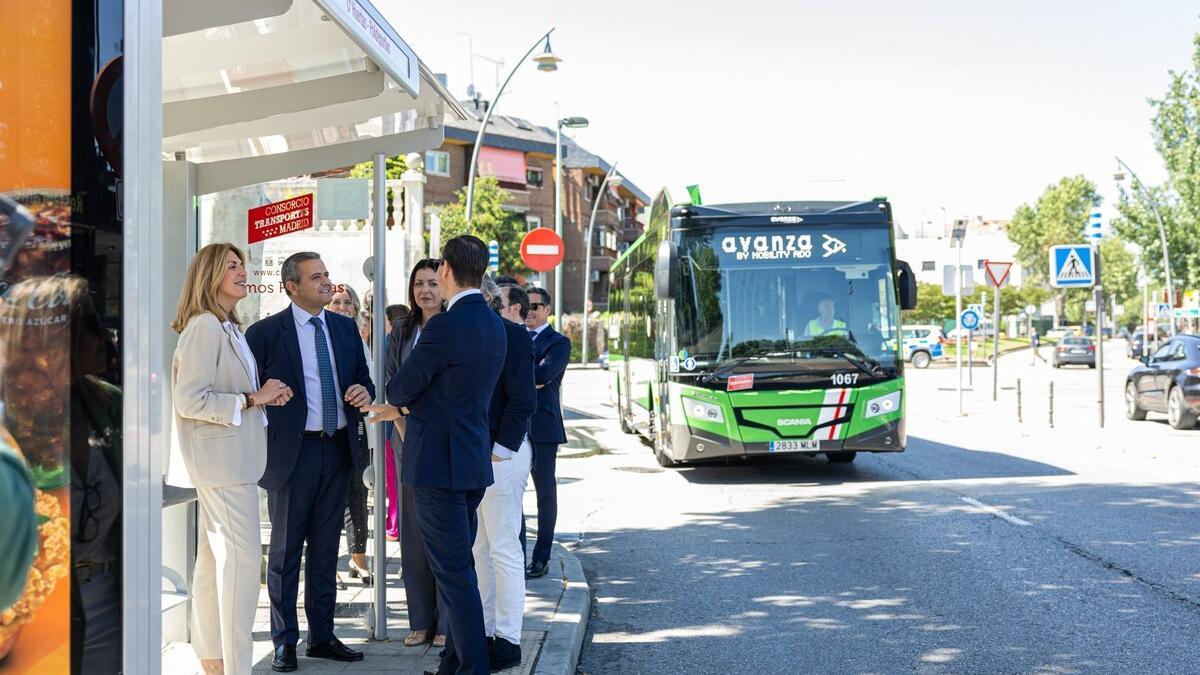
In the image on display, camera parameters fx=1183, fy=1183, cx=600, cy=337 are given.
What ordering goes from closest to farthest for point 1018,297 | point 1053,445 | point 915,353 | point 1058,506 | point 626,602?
point 626,602 → point 1058,506 → point 1053,445 → point 915,353 → point 1018,297

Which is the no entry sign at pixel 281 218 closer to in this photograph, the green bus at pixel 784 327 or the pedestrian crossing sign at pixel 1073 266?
the green bus at pixel 784 327

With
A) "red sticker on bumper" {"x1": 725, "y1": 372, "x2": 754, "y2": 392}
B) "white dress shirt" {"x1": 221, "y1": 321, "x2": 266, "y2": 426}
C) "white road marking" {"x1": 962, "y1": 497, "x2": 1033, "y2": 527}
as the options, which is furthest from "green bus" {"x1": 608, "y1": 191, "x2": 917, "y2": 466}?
"white dress shirt" {"x1": 221, "y1": 321, "x2": 266, "y2": 426}

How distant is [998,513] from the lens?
1081cm

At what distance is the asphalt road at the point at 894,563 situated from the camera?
20.4 feet

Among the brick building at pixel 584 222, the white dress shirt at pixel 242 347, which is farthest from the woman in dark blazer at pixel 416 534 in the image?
the brick building at pixel 584 222

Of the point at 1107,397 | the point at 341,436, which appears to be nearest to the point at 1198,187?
the point at 1107,397

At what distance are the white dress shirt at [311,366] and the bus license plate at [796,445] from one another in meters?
8.32

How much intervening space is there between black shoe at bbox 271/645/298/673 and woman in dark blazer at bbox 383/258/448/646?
66cm

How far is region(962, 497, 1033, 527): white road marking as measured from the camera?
1023 cm

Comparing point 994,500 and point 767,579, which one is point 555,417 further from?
point 994,500

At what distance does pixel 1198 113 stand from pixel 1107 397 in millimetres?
16910

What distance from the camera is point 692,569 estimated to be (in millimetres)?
8688

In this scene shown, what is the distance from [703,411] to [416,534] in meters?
7.47

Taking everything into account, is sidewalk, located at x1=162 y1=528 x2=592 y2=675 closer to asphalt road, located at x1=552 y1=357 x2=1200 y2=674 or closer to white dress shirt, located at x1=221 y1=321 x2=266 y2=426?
asphalt road, located at x1=552 y1=357 x2=1200 y2=674
